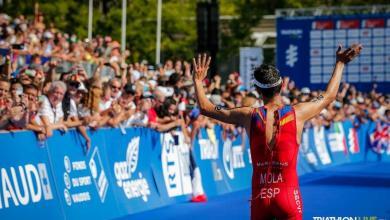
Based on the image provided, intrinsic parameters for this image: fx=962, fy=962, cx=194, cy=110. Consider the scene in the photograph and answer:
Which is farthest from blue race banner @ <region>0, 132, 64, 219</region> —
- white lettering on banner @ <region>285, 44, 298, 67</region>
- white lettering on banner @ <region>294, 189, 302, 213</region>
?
white lettering on banner @ <region>285, 44, 298, 67</region>

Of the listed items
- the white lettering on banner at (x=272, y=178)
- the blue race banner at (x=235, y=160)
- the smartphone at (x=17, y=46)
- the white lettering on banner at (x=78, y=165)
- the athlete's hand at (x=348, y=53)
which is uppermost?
the athlete's hand at (x=348, y=53)

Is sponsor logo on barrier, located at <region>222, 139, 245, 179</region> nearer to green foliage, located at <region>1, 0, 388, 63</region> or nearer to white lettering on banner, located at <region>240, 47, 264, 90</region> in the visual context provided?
white lettering on banner, located at <region>240, 47, 264, 90</region>

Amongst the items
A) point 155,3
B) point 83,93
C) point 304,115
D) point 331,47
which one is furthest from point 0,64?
point 155,3

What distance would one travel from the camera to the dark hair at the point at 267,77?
793cm

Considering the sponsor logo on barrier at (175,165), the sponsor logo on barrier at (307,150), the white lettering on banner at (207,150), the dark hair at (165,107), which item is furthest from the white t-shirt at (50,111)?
the sponsor logo on barrier at (307,150)

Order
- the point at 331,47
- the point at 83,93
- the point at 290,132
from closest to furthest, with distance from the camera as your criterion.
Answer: the point at 290,132 → the point at 83,93 → the point at 331,47

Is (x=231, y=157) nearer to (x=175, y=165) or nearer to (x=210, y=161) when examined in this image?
(x=210, y=161)

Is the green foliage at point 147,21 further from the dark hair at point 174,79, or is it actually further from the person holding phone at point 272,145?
the person holding phone at point 272,145

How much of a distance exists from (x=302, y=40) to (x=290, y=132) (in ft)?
84.0

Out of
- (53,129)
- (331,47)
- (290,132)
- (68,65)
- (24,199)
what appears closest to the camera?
(290,132)

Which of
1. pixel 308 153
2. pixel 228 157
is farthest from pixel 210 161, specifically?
pixel 308 153

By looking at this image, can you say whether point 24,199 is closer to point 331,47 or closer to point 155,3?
point 331,47

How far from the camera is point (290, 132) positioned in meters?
7.90

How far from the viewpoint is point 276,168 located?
25.9 feet
